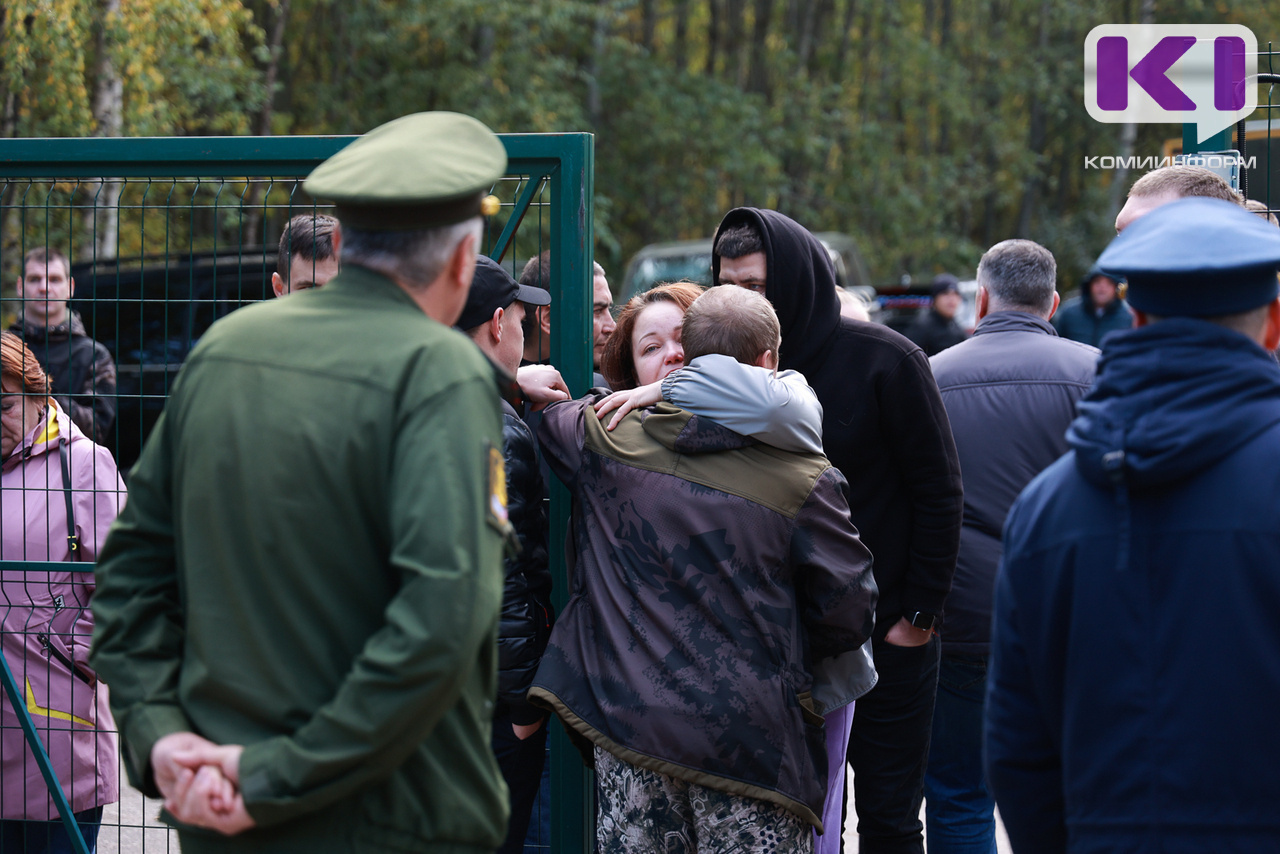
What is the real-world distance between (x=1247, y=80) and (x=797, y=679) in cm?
390

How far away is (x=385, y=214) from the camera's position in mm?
1833

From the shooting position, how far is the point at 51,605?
3215mm

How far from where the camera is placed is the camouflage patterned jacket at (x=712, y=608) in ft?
8.27

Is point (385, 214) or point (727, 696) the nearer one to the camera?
point (385, 214)

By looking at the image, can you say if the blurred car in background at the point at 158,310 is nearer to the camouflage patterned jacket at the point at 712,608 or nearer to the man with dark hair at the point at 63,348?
the man with dark hair at the point at 63,348

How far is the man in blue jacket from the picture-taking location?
1677mm

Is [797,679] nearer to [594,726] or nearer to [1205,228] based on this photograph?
[594,726]

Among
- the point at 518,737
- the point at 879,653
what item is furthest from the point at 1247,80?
the point at 518,737

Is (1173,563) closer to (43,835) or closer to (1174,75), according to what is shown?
(43,835)

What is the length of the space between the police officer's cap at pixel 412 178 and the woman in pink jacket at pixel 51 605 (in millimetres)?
1744

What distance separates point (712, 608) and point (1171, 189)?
2.09m

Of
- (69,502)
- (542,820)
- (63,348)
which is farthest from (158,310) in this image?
(63,348)

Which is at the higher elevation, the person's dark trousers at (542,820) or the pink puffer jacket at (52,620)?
the pink puffer jacket at (52,620)

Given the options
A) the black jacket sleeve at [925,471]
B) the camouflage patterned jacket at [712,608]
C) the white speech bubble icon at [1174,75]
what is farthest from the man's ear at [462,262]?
the white speech bubble icon at [1174,75]
